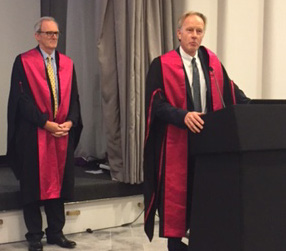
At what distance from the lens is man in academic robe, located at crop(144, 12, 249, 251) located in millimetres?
2451

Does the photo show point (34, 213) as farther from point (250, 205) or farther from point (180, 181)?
point (250, 205)

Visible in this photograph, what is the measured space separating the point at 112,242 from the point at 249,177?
1831 mm

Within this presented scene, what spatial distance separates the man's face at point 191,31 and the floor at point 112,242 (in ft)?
4.77

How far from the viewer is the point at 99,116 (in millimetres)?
4527

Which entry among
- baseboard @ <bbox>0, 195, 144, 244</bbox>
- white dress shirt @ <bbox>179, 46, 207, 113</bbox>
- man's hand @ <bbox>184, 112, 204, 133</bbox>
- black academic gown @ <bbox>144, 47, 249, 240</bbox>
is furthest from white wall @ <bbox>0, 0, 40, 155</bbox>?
man's hand @ <bbox>184, 112, 204, 133</bbox>

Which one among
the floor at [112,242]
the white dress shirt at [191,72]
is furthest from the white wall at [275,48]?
the white dress shirt at [191,72]

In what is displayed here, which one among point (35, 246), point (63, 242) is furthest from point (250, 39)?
point (35, 246)

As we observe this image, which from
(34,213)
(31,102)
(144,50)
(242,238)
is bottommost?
(34,213)

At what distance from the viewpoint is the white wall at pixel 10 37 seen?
4516 mm

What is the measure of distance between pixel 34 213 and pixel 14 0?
2223 millimetres

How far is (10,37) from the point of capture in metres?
4.55

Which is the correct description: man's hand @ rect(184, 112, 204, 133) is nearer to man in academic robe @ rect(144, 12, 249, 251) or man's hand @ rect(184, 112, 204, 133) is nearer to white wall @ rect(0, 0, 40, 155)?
man in academic robe @ rect(144, 12, 249, 251)

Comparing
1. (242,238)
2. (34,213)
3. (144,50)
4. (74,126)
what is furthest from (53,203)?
(242,238)

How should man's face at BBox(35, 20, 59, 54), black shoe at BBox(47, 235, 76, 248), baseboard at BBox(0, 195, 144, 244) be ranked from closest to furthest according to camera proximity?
1. man's face at BBox(35, 20, 59, 54)
2. black shoe at BBox(47, 235, 76, 248)
3. baseboard at BBox(0, 195, 144, 244)
